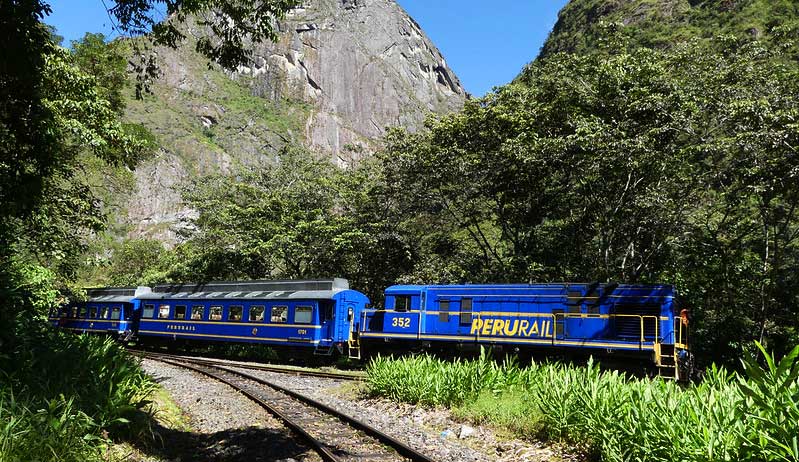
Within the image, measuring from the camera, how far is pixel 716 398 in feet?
19.1

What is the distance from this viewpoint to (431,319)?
17625 millimetres

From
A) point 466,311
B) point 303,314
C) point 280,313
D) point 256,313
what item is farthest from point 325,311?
point 466,311

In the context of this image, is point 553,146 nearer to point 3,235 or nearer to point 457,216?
point 457,216

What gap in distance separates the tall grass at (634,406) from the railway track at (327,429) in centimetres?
175

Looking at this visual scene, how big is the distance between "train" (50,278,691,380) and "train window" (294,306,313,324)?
37 millimetres

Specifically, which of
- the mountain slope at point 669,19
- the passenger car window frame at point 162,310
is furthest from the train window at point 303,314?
the mountain slope at point 669,19

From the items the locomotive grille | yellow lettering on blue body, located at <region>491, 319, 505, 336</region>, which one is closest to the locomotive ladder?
the locomotive grille

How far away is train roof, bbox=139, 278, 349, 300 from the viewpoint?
19578 mm

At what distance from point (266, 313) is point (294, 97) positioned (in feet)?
385

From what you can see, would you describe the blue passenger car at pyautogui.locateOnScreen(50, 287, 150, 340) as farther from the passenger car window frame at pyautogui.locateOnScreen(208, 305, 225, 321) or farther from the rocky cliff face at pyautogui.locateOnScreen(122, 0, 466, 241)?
the rocky cliff face at pyautogui.locateOnScreen(122, 0, 466, 241)

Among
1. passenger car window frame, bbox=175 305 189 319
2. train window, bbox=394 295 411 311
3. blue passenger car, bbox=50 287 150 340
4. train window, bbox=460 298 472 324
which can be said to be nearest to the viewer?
train window, bbox=460 298 472 324

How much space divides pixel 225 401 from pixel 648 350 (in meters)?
10.5

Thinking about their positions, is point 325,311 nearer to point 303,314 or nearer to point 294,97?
point 303,314

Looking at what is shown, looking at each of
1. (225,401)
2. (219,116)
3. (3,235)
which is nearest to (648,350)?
(225,401)
